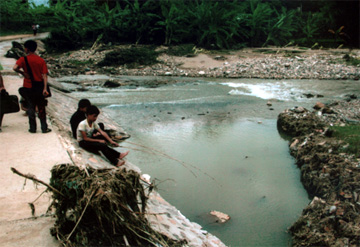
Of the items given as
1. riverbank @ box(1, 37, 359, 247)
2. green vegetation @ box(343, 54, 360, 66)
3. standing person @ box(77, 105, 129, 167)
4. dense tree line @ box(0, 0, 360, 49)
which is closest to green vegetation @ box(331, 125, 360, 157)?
riverbank @ box(1, 37, 359, 247)

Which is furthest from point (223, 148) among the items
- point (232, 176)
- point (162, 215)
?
point (162, 215)

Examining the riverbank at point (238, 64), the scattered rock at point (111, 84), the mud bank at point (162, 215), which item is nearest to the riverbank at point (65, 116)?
the mud bank at point (162, 215)

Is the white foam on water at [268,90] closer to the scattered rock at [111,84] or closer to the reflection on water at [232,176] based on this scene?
the reflection on water at [232,176]

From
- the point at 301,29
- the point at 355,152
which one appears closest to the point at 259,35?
the point at 301,29

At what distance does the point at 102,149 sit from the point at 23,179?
55.0 inches

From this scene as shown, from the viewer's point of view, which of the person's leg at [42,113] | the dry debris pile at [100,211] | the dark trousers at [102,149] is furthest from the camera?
the person's leg at [42,113]

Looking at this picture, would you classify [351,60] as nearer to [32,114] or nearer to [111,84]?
[111,84]

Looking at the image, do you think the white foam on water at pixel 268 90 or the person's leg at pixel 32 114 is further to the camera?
the white foam on water at pixel 268 90

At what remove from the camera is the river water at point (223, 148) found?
5863 millimetres

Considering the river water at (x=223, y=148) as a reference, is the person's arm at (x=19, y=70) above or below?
above

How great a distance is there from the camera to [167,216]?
5.06m

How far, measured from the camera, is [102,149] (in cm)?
593

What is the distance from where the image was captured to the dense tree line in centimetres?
2314

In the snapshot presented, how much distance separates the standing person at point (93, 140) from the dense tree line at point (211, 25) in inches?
694
